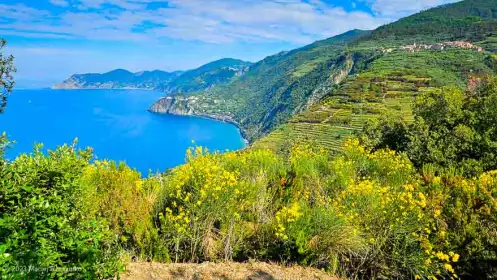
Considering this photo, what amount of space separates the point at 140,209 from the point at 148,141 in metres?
142

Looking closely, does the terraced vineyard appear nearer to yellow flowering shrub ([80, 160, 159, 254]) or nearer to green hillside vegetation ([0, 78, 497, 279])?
green hillside vegetation ([0, 78, 497, 279])

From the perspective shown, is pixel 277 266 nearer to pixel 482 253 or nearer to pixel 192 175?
pixel 192 175

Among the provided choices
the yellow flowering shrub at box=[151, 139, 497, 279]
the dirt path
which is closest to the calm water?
the yellow flowering shrub at box=[151, 139, 497, 279]

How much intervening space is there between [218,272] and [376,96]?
297ft

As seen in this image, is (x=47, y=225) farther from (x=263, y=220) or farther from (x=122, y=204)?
(x=263, y=220)

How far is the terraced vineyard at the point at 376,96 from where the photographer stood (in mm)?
74750

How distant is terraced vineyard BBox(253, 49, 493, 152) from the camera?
7475cm

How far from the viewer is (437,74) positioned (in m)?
101

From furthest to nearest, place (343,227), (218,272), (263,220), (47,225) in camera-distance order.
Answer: (263,220) → (343,227) → (218,272) → (47,225)

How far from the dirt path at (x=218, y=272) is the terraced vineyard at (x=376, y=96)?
193 ft

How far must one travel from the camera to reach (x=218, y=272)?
482 centimetres

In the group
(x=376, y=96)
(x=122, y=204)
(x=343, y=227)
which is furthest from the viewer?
(x=376, y=96)

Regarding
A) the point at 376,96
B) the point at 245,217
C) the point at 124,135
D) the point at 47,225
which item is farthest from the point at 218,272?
the point at 124,135

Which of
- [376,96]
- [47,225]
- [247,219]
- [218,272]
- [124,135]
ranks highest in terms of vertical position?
[376,96]
